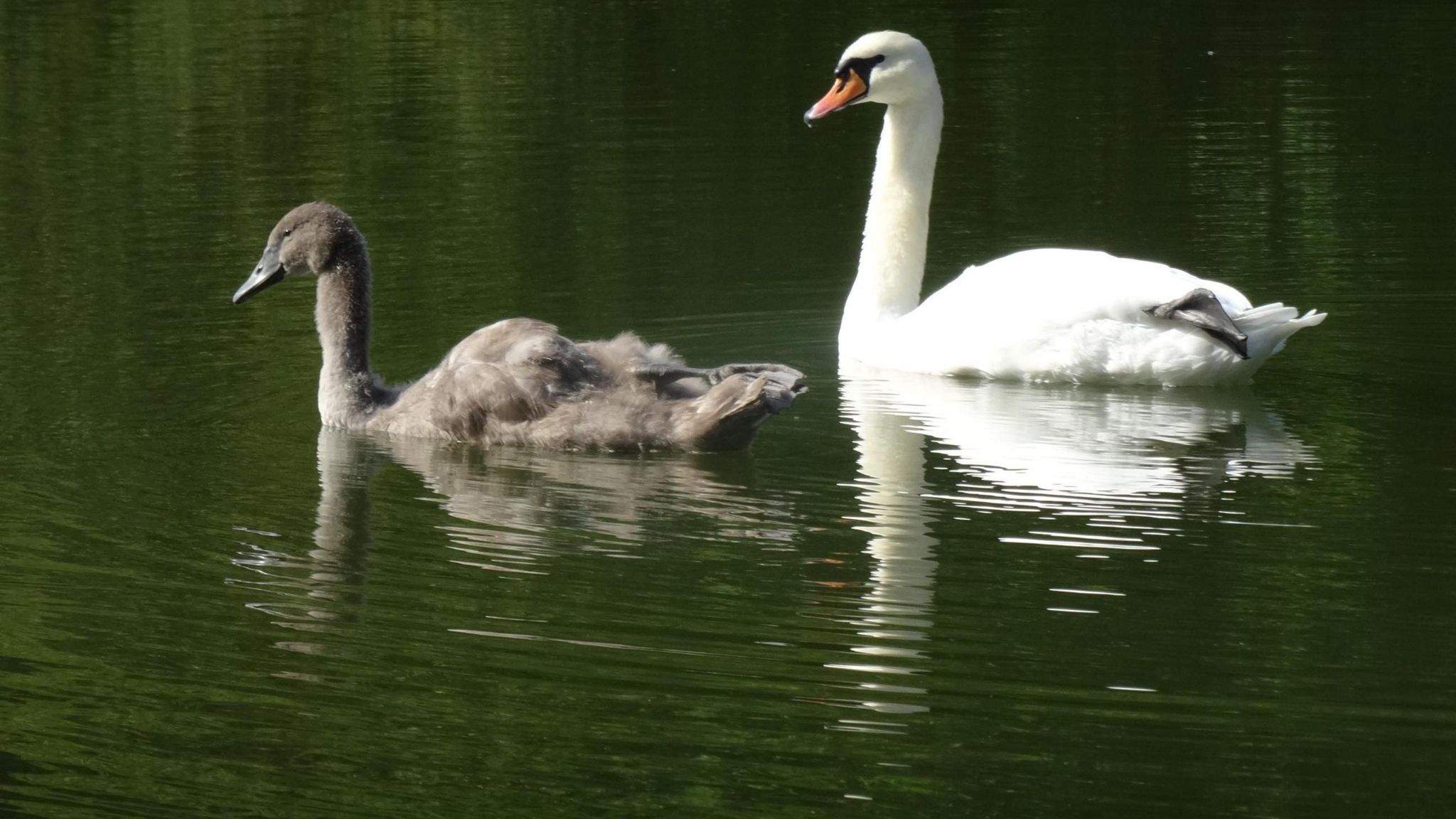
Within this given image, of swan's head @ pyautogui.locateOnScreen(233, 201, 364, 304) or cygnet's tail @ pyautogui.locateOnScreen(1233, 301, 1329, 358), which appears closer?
cygnet's tail @ pyautogui.locateOnScreen(1233, 301, 1329, 358)

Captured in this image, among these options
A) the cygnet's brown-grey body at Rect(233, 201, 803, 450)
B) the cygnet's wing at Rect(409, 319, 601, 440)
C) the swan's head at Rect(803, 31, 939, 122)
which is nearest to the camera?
the cygnet's brown-grey body at Rect(233, 201, 803, 450)

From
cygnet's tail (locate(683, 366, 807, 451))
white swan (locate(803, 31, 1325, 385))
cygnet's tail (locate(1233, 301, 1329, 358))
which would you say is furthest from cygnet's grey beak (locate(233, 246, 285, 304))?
cygnet's tail (locate(1233, 301, 1329, 358))

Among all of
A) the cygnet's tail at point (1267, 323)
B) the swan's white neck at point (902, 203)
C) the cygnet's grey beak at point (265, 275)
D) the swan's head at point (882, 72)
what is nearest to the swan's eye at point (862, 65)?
the swan's head at point (882, 72)

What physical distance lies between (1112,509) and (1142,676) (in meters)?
1.76

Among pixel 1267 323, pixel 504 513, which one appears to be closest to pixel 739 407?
pixel 504 513

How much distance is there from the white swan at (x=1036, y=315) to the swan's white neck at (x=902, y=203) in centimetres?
1

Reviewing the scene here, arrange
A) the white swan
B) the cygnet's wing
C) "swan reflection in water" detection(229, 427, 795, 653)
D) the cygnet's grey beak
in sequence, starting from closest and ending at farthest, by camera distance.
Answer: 1. "swan reflection in water" detection(229, 427, 795, 653)
2. the cygnet's wing
3. the white swan
4. the cygnet's grey beak

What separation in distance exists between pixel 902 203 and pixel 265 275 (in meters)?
3.36

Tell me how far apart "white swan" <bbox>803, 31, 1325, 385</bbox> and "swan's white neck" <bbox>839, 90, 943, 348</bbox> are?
0.01m

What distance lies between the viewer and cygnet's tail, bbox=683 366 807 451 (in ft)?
29.0

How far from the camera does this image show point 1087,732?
238 inches

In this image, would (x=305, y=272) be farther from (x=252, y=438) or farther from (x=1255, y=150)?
(x=1255, y=150)

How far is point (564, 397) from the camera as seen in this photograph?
9344 mm

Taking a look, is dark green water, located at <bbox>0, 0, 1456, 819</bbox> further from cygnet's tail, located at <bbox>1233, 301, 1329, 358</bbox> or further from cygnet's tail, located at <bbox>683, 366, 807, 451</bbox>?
cygnet's tail, located at <bbox>1233, 301, 1329, 358</bbox>
